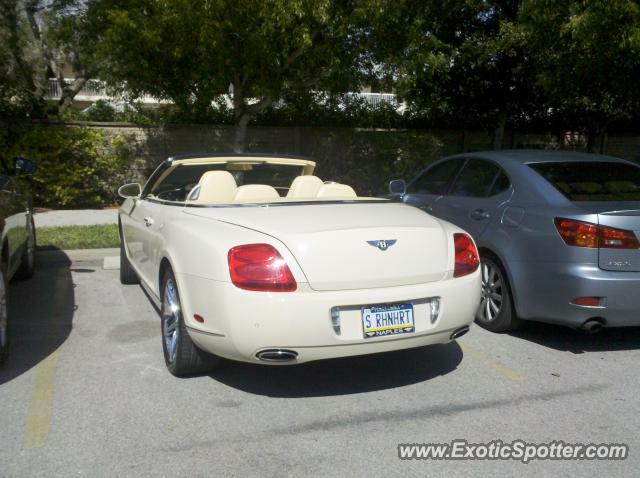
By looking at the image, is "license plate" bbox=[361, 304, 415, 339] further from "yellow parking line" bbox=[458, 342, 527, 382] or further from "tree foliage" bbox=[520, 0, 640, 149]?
"tree foliage" bbox=[520, 0, 640, 149]

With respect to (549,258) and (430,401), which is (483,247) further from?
(430,401)

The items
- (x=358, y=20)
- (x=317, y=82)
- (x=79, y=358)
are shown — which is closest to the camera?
(x=79, y=358)

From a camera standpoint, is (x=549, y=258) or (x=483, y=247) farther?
(x=483, y=247)

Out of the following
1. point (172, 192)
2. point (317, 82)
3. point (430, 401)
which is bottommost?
point (430, 401)

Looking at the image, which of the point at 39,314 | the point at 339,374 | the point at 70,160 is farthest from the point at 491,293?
the point at 70,160

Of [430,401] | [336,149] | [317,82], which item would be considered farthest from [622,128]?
[430,401]

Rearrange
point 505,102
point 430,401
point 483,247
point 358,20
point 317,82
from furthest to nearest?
point 505,102, point 317,82, point 358,20, point 483,247, point 430,401

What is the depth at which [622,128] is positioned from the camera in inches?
709

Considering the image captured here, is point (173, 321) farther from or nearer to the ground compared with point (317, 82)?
nearer to the ground

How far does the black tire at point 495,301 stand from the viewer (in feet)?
17.1

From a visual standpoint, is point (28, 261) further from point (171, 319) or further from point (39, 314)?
point (171, 319)

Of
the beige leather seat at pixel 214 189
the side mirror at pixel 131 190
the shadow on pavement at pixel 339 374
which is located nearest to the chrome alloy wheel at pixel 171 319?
the shadow on pavement at pixel 339 374

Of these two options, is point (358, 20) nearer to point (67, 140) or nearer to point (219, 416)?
point (67, 140)

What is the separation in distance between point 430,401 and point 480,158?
2821mm
